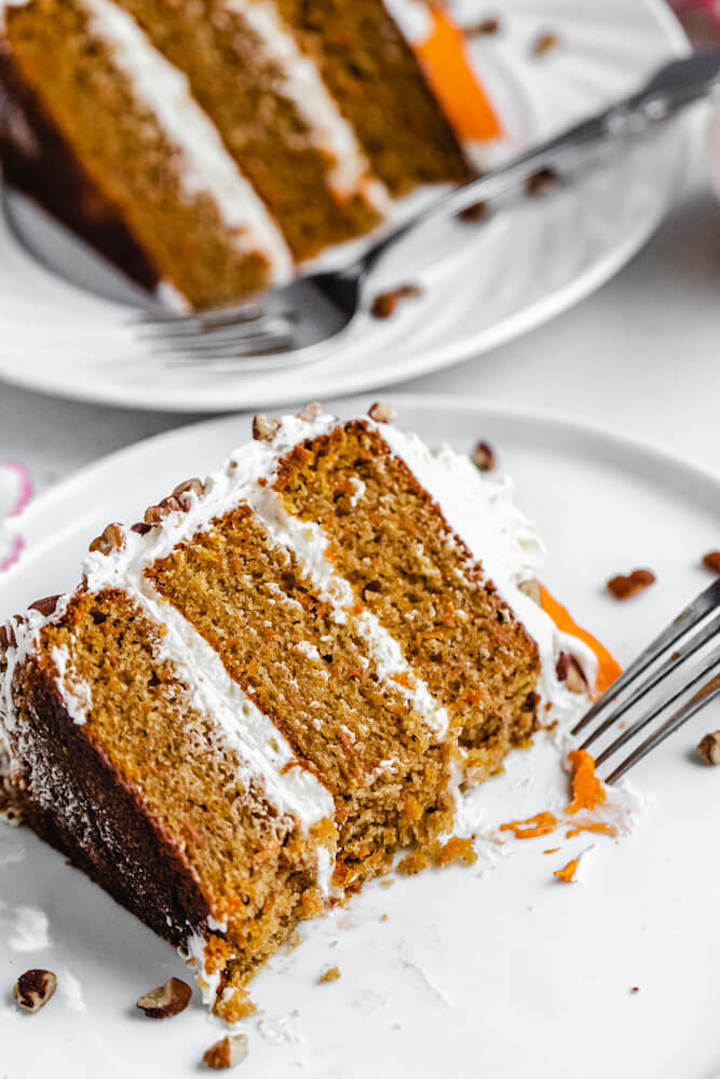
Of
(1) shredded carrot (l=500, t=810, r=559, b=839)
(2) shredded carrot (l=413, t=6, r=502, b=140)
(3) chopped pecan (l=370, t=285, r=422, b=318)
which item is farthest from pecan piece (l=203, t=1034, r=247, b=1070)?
(2) shredded carrot (l=413, t=6, r=502, b=140)

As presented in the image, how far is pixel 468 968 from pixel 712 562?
41.9 inches

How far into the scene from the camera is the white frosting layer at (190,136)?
3992mm

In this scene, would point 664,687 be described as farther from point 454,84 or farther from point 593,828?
point 454,84

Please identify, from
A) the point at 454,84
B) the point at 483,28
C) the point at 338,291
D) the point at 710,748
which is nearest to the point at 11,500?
the point at 338,291

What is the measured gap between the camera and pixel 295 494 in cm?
280

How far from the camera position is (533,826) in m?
2.61

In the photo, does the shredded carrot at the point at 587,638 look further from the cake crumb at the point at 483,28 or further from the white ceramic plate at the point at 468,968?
the cake crumb at the point at 483,28

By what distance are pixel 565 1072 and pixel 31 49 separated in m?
3.00

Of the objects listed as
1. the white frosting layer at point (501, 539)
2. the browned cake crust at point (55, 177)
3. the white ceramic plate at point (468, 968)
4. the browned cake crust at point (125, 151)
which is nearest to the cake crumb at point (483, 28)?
the browned cake crust at point (125, 151)

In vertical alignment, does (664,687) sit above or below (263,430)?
below

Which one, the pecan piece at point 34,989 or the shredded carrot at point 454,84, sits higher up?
the shredded carrot at point 454,84

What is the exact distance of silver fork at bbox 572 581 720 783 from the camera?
2.65 m

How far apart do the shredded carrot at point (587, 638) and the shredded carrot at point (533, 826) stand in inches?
12.2

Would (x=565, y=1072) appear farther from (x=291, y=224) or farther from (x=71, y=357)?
(x=291, y=224)
